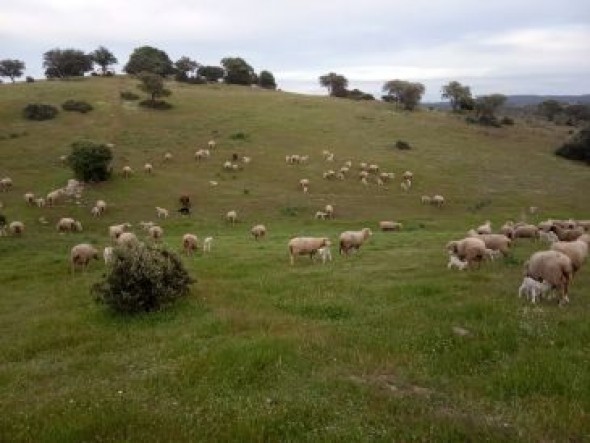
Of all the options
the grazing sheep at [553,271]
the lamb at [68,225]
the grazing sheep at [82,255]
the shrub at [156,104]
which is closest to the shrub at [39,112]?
the shrub at [156,104]

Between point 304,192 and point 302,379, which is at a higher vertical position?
point 302,379

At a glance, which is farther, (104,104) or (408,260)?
(104,104)

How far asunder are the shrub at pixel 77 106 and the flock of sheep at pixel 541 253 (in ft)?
194

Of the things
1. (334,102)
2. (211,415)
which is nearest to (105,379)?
(211,415)

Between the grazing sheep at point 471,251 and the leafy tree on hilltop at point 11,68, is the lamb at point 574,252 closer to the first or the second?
the grazing sheep at point 471,251

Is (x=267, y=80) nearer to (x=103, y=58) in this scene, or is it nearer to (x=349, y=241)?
(x=103, y=58)

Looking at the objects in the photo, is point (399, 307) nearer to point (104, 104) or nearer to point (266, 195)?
point (266, 195)

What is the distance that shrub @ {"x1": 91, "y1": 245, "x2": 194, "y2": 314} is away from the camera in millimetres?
18594

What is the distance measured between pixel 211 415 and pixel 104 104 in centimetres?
7906

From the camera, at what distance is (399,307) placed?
1692cm

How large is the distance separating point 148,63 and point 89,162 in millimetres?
75700

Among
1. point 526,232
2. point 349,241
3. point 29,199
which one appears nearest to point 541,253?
point 349,241

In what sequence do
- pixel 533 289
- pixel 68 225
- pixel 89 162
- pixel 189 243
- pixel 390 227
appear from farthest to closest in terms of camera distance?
pixel 89 162
pixel 390 227
pixel 68 225
pixel 189 243
pixel 533 289

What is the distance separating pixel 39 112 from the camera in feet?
251
